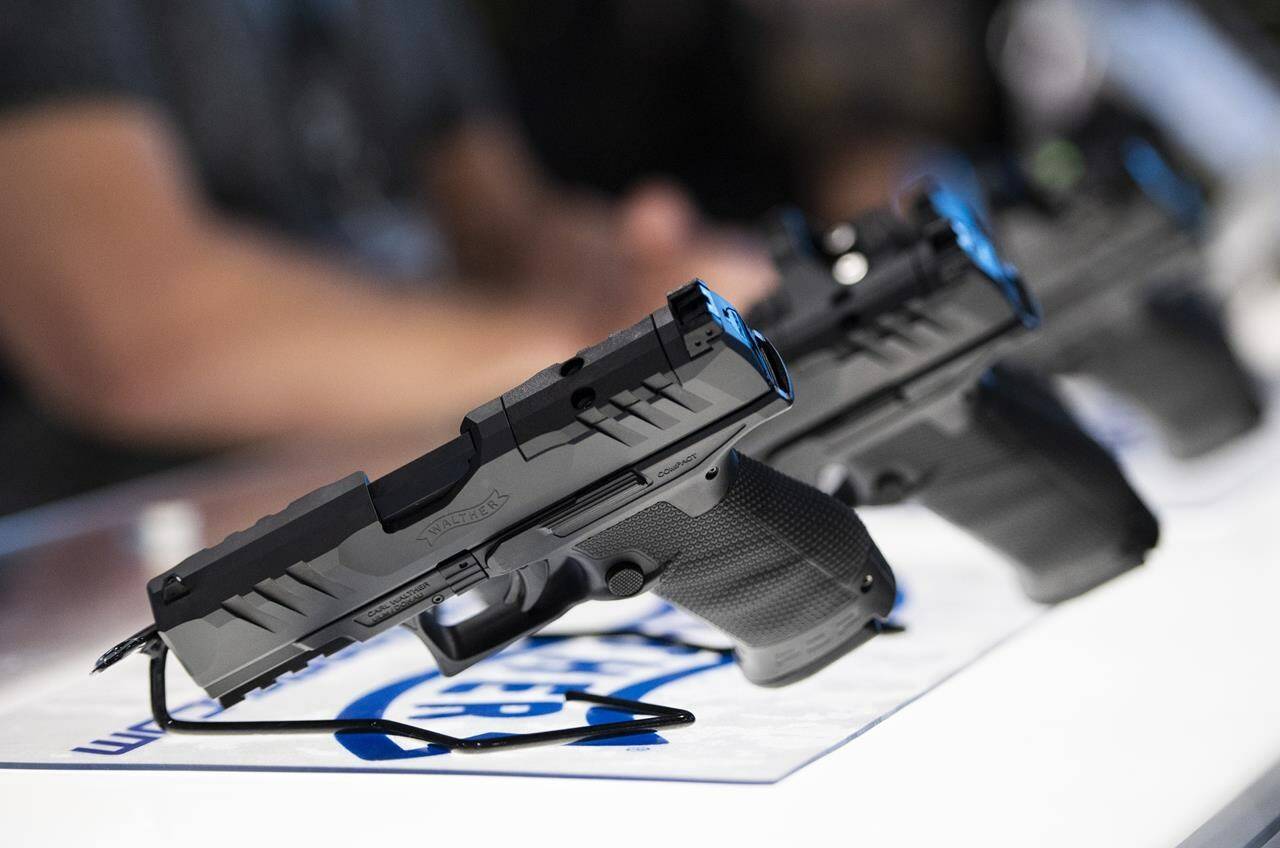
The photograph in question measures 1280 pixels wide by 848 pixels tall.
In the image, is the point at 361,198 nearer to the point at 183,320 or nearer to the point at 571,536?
the point at 183,320

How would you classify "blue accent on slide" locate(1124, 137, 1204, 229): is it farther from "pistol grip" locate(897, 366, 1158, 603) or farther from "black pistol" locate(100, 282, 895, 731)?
"black pistol" locate(100, 282, 895, 731)

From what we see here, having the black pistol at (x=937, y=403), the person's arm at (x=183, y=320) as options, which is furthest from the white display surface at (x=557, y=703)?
the person's arm at (x=183, y=320)

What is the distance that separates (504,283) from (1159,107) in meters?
1.96

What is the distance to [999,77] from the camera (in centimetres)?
486

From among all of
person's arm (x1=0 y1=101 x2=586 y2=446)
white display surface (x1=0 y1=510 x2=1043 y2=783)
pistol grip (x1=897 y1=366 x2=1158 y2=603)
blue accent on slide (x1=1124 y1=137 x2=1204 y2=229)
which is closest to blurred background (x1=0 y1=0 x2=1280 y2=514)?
person's arm (x1=0 y1=101 x2=586 y2=446)

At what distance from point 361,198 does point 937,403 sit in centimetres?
273

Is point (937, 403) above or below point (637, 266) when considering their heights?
below

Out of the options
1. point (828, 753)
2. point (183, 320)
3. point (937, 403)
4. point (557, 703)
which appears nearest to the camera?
point (828, 753)

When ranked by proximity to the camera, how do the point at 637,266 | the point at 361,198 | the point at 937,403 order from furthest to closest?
the point at 361,198
the point at 637,266
the point at 937,403

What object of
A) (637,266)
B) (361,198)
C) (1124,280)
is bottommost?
(1124,280)

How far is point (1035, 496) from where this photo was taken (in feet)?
4.23

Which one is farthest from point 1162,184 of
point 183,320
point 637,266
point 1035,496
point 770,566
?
point 183,320

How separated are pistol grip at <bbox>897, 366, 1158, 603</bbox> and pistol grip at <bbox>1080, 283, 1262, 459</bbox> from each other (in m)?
0.70

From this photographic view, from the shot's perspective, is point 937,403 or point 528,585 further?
point 937,403
